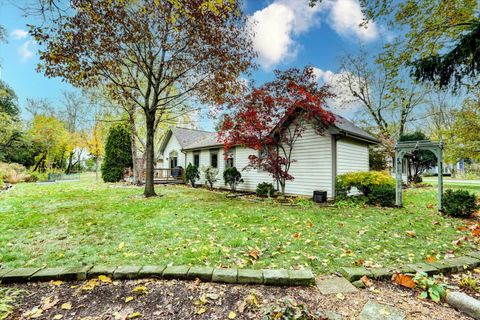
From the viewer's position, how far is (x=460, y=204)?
632 centimetres

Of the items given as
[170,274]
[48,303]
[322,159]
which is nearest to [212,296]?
[170,274]

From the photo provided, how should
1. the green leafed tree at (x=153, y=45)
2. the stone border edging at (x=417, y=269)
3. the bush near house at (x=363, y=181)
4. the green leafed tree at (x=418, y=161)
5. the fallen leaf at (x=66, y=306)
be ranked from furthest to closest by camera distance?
the green leafed tree at (x=418, y=161), the bush near house at (x=363, y=181), the green leafed tree at (x=153, y=45), the stone border edging at (x=417, y=269), the fallen leaf at (x=66, y=306)

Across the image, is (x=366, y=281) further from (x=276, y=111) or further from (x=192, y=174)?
(x=192, y=174)

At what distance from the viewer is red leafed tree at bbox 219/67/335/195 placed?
8.17 meters

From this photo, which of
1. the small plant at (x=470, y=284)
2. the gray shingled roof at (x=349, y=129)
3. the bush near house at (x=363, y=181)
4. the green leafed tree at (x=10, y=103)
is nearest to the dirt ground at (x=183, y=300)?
the small plant at (x=470, y=284)

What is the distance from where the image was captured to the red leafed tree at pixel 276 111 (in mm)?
8172

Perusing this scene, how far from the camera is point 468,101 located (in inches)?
499

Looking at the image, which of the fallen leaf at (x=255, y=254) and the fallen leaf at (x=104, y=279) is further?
the fallen leaf at (x=255, y=254)

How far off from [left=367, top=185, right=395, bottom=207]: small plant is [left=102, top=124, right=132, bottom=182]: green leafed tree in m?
16.4

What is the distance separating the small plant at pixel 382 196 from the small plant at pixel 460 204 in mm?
1518

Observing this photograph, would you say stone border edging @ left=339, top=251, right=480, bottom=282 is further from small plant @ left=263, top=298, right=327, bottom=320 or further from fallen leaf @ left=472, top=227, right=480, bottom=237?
fallen leaf @ left=472, top=227, right=480, bottom=237

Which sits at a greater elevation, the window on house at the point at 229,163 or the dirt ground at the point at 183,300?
the window on house at the point at 229,163

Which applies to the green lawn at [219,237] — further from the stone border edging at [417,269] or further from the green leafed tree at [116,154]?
the green leafed tree at [116,154]

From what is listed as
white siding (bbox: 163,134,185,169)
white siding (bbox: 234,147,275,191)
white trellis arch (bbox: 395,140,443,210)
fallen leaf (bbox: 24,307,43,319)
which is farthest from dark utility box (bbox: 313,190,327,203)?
white siding (bbox: 163,134,185,169)
